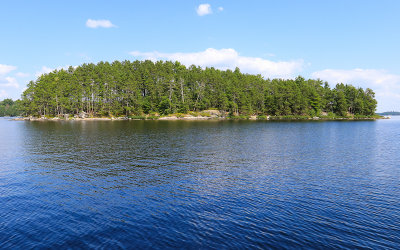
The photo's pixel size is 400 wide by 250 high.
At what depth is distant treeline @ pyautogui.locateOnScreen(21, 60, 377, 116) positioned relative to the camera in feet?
525

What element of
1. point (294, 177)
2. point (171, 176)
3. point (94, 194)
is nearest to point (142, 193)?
point (94, 194)

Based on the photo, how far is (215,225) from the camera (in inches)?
637

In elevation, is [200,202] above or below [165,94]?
below

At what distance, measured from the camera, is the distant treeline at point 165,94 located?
6294 inches

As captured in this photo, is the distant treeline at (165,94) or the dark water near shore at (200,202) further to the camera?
the distant treeline at (165,94)

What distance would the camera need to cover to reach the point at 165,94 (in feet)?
549

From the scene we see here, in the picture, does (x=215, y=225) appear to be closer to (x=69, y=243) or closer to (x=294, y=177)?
(x=69, y=243)

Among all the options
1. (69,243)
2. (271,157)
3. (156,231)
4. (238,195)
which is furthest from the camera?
(271,157)

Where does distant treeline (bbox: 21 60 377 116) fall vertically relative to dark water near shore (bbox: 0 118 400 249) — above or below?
above

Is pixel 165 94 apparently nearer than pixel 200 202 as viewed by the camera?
No

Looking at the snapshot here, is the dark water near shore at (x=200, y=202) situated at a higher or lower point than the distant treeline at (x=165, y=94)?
lower

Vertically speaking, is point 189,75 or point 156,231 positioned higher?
point 189,75

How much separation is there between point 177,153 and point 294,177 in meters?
21.5

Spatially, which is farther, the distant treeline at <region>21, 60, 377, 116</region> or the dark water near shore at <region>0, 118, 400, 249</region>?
the distant treeline at <region>21, 60, 377, 116</region>
